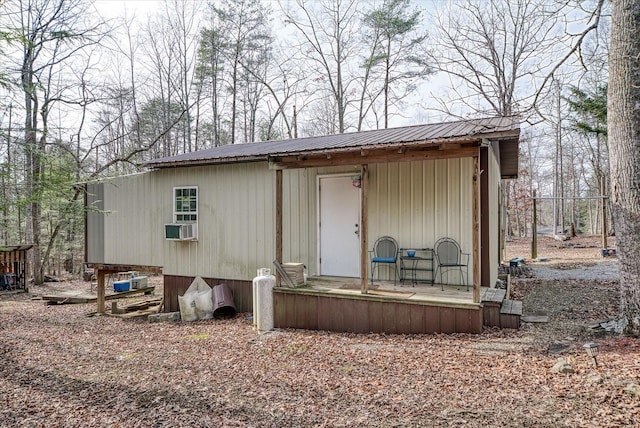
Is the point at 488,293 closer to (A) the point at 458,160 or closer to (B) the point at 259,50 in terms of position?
(A) the point at 458,160

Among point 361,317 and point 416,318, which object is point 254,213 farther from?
point 416,318

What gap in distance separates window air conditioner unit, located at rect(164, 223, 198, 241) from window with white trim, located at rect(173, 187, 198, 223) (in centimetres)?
20

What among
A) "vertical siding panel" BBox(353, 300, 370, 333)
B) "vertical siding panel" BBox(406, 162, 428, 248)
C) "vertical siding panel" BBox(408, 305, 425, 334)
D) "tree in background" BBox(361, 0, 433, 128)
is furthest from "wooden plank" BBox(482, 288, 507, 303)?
"tree in background" BBox(361, 0, 433, 128)

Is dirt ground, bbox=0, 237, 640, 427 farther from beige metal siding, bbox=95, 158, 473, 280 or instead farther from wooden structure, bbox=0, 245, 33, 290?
wooden structure, bbox=0, 245, 33, 290

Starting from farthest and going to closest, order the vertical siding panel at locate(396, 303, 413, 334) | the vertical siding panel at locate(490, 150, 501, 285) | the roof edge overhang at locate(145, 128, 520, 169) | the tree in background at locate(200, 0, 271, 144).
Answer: the tree in background at locate(200, 0, 271, 144) → the vertical siding panel at locate(490, 150, 501, 285) → the vertical siding panel at locate(396, 303, 413, 334) → the roof edge overhang at locate(145, 128, 520, 169)

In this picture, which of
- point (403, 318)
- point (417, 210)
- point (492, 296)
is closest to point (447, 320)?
point (403, 318)

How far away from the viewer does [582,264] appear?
11.5 meters

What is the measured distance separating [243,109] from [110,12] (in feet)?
32.3

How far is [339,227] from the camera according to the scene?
705 cm

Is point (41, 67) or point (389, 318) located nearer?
point (389, 318)

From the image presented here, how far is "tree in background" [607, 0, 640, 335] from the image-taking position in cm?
416

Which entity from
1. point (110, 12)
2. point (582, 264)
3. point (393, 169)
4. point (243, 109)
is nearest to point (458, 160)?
point (393, 169)

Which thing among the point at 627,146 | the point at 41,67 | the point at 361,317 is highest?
the point at 41,67

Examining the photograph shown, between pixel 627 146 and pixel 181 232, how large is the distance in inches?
288
